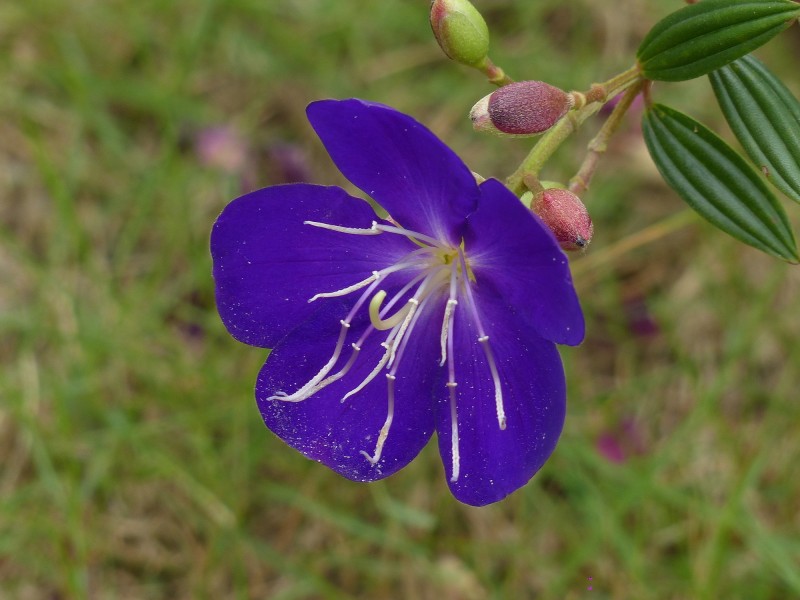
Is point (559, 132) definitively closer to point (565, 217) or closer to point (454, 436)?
point (565, 217)

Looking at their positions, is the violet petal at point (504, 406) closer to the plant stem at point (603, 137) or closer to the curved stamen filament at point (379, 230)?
the curved stamen filament at point (379, 230)

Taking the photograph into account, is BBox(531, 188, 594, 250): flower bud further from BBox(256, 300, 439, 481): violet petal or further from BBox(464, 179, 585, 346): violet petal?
BBox(256, 300, 439, 481): violet petal

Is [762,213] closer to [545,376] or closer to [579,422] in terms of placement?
[545,376]

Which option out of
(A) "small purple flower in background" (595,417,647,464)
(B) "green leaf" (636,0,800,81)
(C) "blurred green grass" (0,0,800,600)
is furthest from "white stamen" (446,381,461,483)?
(A) "small purple flower in background" (595,417,647,464)

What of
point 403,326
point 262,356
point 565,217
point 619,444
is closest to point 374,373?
point 403,326

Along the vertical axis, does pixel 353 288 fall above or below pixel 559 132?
below
